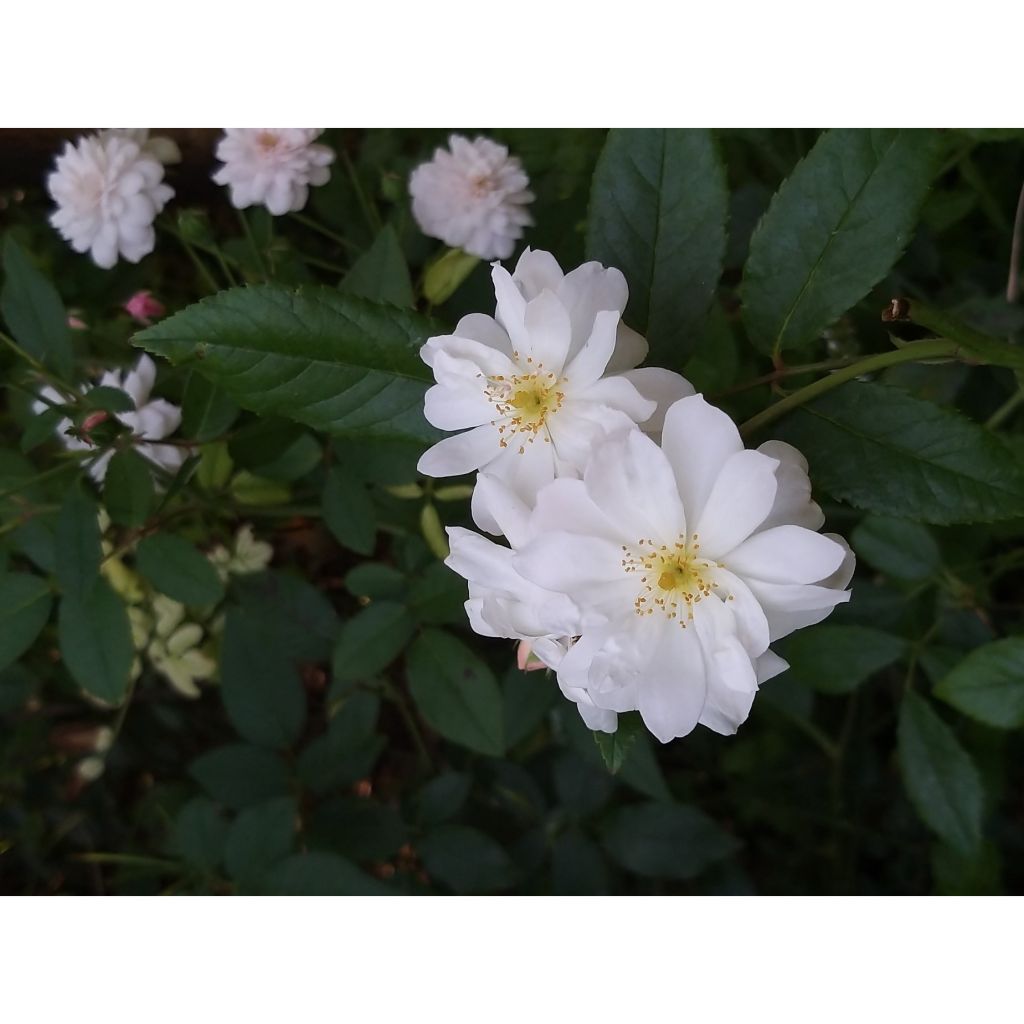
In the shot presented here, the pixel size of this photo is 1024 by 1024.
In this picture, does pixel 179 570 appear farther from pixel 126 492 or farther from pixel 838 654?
pixel 838 654

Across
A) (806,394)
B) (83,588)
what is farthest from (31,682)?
(806,394)

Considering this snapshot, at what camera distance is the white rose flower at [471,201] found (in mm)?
1128

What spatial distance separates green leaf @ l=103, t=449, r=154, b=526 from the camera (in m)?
0.99

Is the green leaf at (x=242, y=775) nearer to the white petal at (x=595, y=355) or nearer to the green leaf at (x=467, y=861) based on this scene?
the green leaf at (x=467, y=861)

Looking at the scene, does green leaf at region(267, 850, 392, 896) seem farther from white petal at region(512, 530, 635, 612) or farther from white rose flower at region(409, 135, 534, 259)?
white rose flower at region(409, 135, 534, 259)

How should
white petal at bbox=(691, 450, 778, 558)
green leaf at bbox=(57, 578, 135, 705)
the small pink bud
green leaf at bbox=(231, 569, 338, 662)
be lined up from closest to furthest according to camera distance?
white petal at bbox=(691, 450, 778, 558)
the small pink bud
green leaf at bbox=(57, 578, 135, 705)
green leaf at bbox=(231, 569, 338, 662)

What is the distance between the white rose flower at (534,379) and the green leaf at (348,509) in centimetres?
41

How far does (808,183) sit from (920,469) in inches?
10.4

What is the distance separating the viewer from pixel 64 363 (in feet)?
3.50

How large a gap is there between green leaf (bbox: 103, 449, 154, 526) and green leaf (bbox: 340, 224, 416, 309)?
30cm

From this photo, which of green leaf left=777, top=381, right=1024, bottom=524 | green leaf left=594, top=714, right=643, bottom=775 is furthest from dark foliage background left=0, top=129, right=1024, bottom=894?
green leaf left=594, top=714, right=643, bottom=775

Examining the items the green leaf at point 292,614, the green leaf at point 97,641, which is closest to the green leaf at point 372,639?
the green leaf at point 292,614

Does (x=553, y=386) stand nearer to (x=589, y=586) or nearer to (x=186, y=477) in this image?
(x=589, y=586)

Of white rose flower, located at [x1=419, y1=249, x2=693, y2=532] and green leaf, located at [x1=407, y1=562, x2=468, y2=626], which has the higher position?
white rose flower, located at [x1=419, y1=249, x2=693, y2=532]
